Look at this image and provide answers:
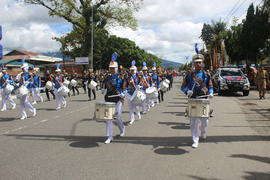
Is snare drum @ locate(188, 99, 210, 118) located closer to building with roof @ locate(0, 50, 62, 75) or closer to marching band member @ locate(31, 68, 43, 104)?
marching band member @ locate(31, 68, 43, 104)

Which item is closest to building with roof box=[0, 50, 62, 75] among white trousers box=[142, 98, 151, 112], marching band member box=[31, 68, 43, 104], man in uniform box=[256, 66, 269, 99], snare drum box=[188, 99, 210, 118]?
marching band member box=[31, 68, 43, 104]

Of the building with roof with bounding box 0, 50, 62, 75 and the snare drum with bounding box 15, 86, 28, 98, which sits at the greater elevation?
the building with roof with bounding box 0, 50, 62, 75

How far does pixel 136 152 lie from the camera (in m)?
5.89

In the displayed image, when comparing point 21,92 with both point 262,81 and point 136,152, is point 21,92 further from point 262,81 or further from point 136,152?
point 262,81

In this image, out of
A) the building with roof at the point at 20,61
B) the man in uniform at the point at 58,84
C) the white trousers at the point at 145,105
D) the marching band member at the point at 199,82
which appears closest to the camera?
the marching band member at the point at 199,82

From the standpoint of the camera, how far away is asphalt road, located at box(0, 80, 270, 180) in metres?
4.64

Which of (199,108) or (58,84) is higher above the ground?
(58,84)

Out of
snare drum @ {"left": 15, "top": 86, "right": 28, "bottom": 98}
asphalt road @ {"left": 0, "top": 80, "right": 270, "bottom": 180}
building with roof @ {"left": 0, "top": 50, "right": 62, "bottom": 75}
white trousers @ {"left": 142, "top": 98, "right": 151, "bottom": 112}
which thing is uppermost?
building with roof @ {"left": 0, "top": 50, "right": 62, "bottom": 75}

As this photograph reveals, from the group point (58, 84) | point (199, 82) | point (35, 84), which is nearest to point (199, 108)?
point (199, 82)

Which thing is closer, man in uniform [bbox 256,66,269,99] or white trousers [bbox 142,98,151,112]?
white trousers [bbox 142,98,151,112]

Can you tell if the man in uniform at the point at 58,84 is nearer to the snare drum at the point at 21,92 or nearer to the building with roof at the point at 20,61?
the snare drum at the point at 21,92

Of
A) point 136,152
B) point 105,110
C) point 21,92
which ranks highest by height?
point 21,92

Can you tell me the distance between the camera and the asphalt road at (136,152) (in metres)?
4.64

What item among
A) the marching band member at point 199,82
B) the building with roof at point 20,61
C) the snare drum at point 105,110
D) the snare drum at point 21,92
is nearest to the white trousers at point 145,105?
the snare drum at point 21,92
